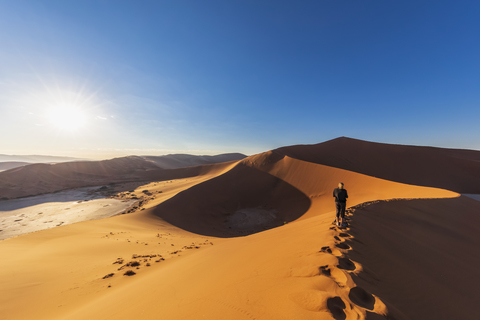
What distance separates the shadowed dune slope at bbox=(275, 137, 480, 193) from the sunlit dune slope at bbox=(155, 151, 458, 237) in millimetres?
6377

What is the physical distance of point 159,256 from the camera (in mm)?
5160

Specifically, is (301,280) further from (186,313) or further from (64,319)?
(64,319)

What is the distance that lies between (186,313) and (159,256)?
378 centimetres

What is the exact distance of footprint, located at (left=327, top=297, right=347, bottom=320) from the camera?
66.1 inches

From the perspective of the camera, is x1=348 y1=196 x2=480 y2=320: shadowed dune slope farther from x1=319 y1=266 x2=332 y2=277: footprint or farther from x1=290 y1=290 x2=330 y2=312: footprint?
x1=290 y1=290 x2=330 y2=312: footprint

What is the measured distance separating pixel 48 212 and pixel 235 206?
15.3m

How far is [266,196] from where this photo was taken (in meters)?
15.5

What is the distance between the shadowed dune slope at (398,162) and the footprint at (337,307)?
21.7 metres

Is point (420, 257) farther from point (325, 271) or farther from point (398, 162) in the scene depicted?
point (398, 162)

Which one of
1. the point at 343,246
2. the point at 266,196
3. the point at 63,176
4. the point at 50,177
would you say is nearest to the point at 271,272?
the point at 343,246

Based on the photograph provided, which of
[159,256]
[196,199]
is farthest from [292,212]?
[159,256]

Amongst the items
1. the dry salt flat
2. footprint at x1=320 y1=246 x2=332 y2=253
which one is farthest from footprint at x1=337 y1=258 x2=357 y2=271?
the dry salt flat

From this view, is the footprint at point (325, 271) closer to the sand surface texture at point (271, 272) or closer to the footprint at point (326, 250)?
the sand surface texture at point (271, 272)

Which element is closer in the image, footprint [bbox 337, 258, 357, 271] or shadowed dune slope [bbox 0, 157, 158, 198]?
footprint [bbox 337, 258, 357, 271]
